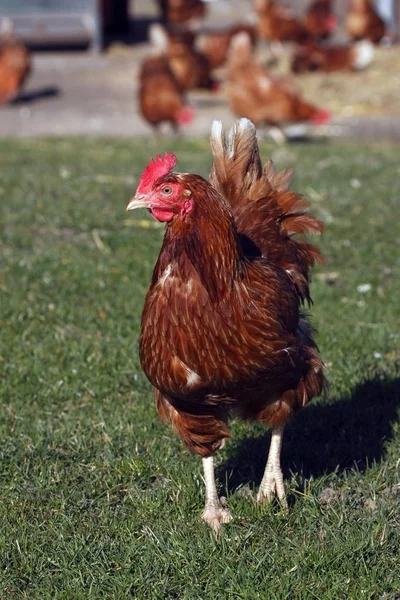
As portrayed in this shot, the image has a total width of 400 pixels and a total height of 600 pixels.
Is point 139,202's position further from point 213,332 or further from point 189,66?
point 189,66

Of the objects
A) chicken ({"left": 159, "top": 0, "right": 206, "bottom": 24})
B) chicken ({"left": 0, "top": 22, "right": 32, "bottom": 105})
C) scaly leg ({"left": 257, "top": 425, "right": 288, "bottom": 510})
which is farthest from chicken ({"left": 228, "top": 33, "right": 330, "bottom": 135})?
chicken ({"left": 159, "top": 0, "right": 206, "bottom": 24})

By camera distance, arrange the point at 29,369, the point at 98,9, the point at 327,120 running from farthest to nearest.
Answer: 1. the point at 98,9
2. the point at 327,120
3. the point at 29,369

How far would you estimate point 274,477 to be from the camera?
413 centimetres

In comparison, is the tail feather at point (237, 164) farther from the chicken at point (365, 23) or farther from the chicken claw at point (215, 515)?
the chicken at point (365, 23)

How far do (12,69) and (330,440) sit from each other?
537 inches

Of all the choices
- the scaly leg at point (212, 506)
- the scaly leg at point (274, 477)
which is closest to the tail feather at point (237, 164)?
the scaly leg at point (274, 477)

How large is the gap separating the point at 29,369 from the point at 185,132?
965cm

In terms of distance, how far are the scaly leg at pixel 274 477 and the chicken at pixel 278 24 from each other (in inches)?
700

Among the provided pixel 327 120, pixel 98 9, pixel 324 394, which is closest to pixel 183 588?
pixel 324 394

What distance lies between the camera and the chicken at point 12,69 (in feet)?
55.1

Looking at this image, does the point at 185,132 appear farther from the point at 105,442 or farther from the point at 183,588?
the point at 183,588

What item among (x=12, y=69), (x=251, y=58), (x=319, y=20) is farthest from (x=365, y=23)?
(x=12, y=69)

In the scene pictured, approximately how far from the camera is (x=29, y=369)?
17.8 feet

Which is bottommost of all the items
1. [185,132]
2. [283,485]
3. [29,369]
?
[185,132]
